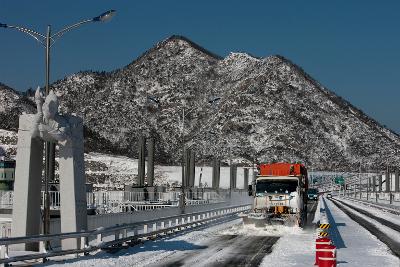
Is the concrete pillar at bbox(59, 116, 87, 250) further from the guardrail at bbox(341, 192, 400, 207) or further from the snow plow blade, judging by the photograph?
the guardrail at bbox(341, 192, 400, 207)

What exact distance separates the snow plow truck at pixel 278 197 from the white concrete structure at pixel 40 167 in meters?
12.6

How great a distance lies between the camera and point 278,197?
34312mm

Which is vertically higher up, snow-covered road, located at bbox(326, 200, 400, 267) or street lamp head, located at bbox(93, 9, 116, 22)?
street lamp head, located at bbox(93, 9, 116, 22)

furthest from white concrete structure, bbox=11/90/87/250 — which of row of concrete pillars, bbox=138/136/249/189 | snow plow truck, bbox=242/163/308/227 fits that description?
row of concrete pillars, bbox=138/136/249/189

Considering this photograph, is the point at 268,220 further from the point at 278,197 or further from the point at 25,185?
the point at 25,185

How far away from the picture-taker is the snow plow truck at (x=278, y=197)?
33.7 meters

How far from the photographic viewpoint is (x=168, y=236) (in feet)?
105

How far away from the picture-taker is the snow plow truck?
3372 centimetres

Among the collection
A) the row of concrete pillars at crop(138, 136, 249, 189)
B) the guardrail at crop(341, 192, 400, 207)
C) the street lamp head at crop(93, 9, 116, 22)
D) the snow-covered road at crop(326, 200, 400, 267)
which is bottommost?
the guardrail at crop(341, 192, 400, 207)

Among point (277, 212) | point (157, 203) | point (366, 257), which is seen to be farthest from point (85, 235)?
point (157, 203)

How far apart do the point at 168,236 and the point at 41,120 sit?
37.7ft

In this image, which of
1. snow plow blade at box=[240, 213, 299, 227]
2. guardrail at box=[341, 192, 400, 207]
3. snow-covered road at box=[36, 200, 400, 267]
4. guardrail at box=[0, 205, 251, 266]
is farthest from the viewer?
guardrail at box=[341, 192, 400, 207]

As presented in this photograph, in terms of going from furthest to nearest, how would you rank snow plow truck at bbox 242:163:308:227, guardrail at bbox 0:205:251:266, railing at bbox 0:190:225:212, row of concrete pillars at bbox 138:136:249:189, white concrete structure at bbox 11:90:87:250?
row of concrete pillars at bbox 138:136:249:189 < railing at bbox 0:190:225:212 < snow plow truck at bbox 242:163:308:227 < white concrete structure at bbox 11:90:87:250 < guardrail at bbox 0:205:251:266

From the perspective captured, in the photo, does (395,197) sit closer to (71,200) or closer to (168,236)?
(168,236)
